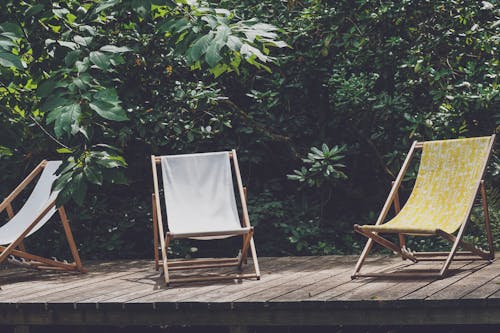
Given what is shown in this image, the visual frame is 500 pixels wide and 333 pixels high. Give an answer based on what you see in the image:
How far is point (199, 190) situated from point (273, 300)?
5.65 ft

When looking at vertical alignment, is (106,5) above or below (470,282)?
above

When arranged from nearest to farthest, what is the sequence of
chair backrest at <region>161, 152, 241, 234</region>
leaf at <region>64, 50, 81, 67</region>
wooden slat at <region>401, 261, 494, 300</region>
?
wooden slat at <region>401, 261, 494, 300</region> < leaf at <region>64, 50, 81, 67</region> < chair backrest at <region>161, 152, 241, 234</region>

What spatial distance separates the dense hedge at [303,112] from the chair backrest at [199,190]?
51cm

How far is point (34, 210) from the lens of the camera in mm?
5742

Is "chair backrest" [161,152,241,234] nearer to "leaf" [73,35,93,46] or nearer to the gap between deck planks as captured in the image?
the gap between deck planks

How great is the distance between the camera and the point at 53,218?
7.23m

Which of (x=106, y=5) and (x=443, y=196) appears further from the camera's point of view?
(x=443, y=196)

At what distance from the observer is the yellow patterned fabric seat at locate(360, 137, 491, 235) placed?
480cm

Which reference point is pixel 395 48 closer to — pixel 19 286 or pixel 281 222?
pixel 281 222

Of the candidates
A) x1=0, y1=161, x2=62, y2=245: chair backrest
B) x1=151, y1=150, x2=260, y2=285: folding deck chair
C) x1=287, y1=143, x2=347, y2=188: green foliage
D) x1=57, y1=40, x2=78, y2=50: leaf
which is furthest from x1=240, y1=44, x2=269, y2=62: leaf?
x1=287, y1=143, x2=347, y2=188: green foliage

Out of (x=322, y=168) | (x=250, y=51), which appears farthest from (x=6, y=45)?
(x=322, y=168)

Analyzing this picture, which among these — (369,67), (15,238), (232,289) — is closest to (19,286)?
(15,238)

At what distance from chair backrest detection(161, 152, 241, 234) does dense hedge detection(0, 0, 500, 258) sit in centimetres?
51

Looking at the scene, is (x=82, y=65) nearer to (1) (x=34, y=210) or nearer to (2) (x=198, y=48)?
(2) (x=198, y=48)
